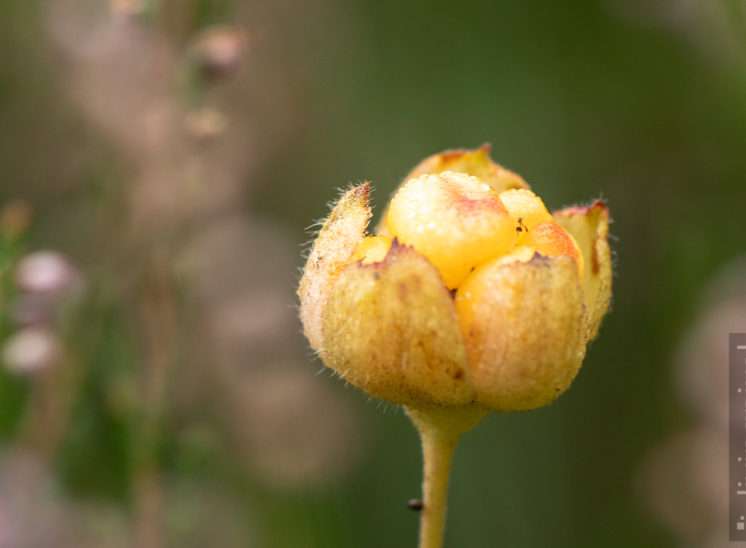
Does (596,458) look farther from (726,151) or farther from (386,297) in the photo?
(386,297)

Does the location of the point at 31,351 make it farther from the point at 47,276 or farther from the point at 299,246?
the point at 299,246

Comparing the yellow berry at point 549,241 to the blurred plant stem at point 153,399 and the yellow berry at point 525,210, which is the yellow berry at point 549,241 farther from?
the blurred plant stem at point 153,399

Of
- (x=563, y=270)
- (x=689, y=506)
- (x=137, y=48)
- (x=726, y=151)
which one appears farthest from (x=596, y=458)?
(x=563, y=270)

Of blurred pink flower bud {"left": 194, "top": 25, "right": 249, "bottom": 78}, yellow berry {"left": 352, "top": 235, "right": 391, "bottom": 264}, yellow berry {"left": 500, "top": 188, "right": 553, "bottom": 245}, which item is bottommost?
yellow berry {"left": 352, "top": 235, "right": 391, "bottom": 264}

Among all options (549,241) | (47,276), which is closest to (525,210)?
(549,241)

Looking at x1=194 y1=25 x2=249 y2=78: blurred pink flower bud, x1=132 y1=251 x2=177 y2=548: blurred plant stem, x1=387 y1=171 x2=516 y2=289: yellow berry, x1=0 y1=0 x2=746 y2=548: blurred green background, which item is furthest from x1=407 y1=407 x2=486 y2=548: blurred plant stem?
x1=194 y1=25 x2=249 y2=78: blurred pink flower bud

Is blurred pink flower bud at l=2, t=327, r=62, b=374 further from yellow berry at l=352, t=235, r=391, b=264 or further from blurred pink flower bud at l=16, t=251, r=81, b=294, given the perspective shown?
yellow berry at l=352, t=235, r=391, b=264

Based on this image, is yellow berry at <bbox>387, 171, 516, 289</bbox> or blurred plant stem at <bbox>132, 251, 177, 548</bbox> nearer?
yellow berry at <bbox>387, 171, 516, 289</bbox>

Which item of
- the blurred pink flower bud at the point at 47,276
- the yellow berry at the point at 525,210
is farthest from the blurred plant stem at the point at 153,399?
the yellow berry at the point at 525,210
